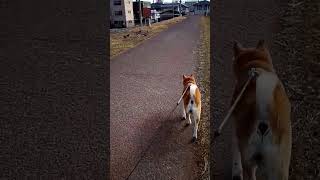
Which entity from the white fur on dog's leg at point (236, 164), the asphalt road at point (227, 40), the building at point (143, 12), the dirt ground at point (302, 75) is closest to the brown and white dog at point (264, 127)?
the white fur on dog's leg at point (236, 164)

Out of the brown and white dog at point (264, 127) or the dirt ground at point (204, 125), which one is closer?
the brown and white dog at point (264, 127)

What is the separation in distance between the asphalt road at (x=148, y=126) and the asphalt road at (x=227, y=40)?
341 millimetres

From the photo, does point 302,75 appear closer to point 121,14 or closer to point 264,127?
point 264,127

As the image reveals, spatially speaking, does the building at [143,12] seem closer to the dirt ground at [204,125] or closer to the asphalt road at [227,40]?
the asphalt road at [227,40]

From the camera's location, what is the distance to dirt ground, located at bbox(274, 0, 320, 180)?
387 centimetres

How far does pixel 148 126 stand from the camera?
5.79 metres

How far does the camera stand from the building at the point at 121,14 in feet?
117

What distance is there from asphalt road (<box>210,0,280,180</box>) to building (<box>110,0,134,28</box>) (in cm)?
2441

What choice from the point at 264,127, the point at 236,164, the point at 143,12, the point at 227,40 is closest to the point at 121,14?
the point at 143,12

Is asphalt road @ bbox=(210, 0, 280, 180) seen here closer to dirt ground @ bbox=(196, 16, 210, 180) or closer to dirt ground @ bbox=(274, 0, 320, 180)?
dirt ground @ bbox=(196, 16, 210, 180)

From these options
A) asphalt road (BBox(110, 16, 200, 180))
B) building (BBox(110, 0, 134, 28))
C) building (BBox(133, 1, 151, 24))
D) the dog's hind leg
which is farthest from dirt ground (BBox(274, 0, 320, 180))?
building (BBox(110, 0, 134, 28))

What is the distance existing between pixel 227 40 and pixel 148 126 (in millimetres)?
3275
